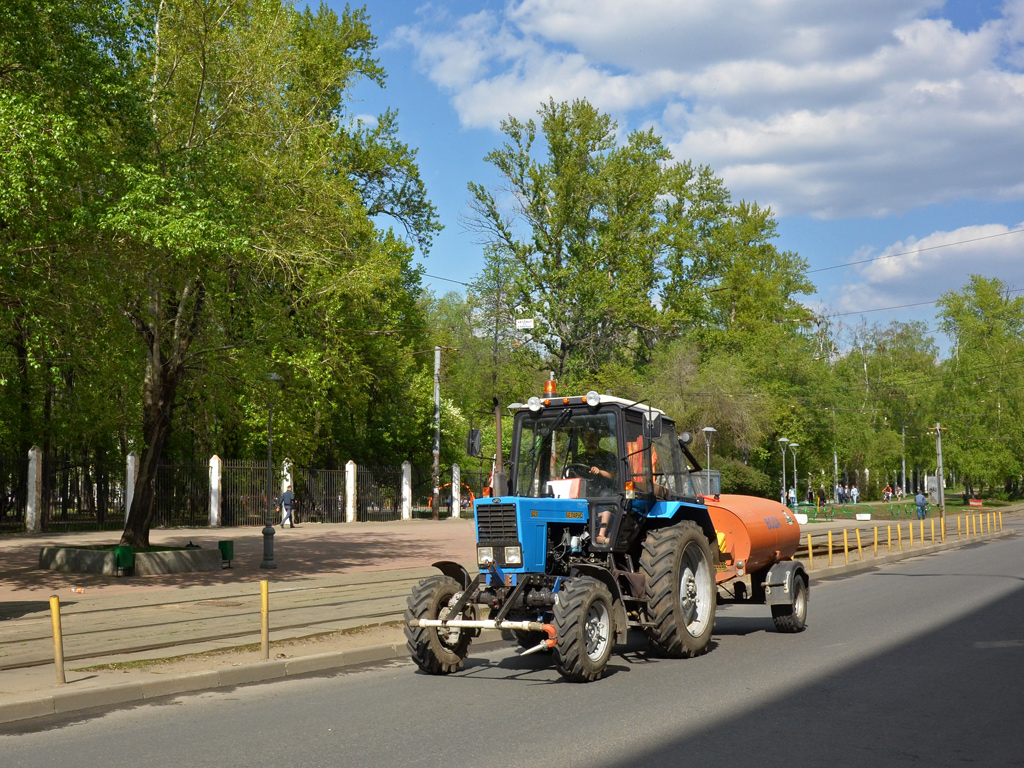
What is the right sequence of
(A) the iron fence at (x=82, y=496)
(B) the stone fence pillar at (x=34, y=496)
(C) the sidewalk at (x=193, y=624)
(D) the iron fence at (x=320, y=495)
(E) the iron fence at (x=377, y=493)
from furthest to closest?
1. (E) the iron fence at (x=377, y=493)
2. (D) the iron fence at (x=320, y=495)
3. (A) the iron fence at (x=82, y=496)
4. (B) the stone fence pillar at (x=34, y=496)
5. (C) the sidewalk at (x=193, y=624)

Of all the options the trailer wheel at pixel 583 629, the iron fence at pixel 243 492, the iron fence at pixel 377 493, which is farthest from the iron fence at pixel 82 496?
the trailer wheel at pixel 583 629

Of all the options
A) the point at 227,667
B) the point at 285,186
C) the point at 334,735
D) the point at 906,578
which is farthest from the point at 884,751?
the point at 285,186

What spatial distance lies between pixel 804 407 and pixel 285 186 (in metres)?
45.0

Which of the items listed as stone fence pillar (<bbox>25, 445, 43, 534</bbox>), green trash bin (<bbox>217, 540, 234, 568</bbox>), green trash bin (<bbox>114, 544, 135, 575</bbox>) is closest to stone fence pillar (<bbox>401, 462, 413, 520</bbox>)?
stone fence pillar (<bbox>25, 445, 43, 534</bbox>)

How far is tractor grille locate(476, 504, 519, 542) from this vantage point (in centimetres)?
954

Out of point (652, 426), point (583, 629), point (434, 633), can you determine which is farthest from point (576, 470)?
point (434, 633)

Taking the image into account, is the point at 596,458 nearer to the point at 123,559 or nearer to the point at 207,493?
the point at 123,559

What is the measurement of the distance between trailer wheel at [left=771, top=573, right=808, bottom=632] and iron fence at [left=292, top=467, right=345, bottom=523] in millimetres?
30340

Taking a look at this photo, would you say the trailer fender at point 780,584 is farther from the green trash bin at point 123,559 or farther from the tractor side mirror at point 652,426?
the green trash bin at point 123,559

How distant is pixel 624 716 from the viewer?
25.4 ft

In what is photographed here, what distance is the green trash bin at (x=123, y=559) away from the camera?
19.8 metres

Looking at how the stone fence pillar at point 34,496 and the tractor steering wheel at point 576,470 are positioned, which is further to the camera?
the stone fence pillar at point 34,496

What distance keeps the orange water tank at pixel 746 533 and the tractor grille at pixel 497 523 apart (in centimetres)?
382

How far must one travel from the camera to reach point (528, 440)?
11102mm
